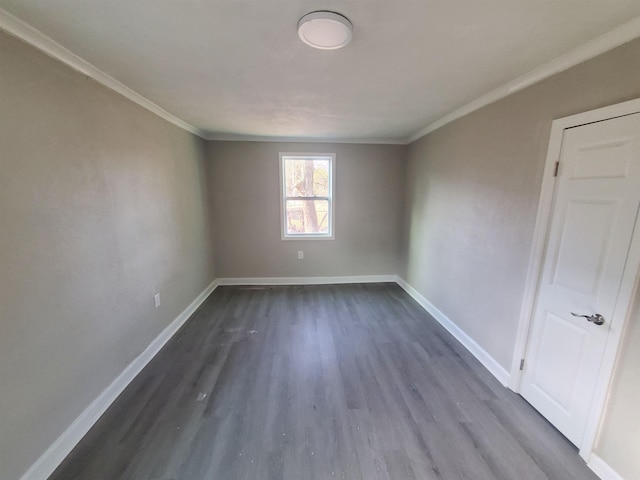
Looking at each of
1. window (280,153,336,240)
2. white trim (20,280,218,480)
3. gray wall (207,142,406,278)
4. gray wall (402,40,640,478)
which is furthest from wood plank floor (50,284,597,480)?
window (280,153,336,240)

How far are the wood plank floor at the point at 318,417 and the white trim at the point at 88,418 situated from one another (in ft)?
0.15

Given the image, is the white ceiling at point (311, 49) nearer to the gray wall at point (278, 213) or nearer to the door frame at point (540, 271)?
the door frame at point (540, 271)

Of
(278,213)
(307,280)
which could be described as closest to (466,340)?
(307,280)

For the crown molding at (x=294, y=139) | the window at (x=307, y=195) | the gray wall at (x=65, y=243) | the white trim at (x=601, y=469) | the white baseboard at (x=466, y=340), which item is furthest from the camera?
the window at (x=307, y=195)

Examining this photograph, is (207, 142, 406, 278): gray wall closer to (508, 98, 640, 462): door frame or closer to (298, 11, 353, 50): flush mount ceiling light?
(508, 98, 640, 462): door frame

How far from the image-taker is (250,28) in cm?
125

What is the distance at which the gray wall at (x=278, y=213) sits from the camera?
3914 millimetres

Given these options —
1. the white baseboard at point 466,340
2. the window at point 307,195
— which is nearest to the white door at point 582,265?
the white baseboard at point 466,340

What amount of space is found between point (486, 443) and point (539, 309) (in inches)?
37.0

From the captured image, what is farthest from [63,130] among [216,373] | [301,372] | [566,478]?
[566,478]

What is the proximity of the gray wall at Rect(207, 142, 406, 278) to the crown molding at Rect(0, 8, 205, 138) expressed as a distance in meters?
1.64

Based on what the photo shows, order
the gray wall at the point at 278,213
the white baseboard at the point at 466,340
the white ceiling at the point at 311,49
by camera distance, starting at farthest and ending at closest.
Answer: the gray wall at the point at 278,213, the white baseboard at the point at 466,340, the white ceiling at the point at 311,49

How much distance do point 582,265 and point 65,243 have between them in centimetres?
303

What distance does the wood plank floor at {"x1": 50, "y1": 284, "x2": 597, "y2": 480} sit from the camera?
1.43 metres
